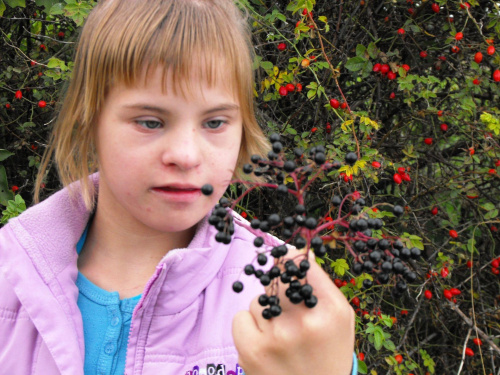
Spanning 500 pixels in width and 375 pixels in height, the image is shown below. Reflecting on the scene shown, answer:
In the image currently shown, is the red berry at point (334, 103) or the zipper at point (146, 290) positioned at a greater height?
the red berry at point (334, 103)

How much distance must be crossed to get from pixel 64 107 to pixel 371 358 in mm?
1790

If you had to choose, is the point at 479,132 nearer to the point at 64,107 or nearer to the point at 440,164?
the point at 440,164

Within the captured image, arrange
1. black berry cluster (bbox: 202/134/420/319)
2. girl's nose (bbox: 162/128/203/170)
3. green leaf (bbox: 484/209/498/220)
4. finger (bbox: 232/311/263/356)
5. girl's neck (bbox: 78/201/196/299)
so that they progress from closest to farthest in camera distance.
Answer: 1. black berry cluster (bbox: 202/134/420/319)
2. finger (bbox: 232/311/263/356)
3. girl's nose (bbox: 162/128/203/170)
4. girl's neck (bbox: 78/201/196/299)
5. green leaf (bbox: 484/209/498/220)

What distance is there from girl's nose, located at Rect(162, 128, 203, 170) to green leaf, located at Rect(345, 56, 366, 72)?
55.6 inches

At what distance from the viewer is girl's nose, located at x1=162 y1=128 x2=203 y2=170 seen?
109cm

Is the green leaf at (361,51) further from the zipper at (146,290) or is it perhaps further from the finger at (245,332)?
the finger at (245,332)

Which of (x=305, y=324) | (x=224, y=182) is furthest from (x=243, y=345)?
(x=224, y=182)

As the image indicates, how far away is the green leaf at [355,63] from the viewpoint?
2.33m

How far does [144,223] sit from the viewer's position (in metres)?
1.29

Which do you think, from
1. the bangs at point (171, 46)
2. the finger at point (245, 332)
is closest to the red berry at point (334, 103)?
the bangs at point (171, 46)

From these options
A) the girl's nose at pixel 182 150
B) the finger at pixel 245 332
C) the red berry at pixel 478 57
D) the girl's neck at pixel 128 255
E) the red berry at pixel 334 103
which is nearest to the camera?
the finger at pixel 245 332

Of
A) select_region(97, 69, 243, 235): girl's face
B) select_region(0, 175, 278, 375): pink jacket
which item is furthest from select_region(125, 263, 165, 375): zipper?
select_region(97, 69, 243, 235): girl's face

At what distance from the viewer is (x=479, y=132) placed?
247 cm

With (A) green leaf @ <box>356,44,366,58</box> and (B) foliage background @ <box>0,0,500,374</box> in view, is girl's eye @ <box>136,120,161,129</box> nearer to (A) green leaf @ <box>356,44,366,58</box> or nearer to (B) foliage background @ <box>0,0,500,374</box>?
(B) foliage background @ <box>0,0,500,374</box>
